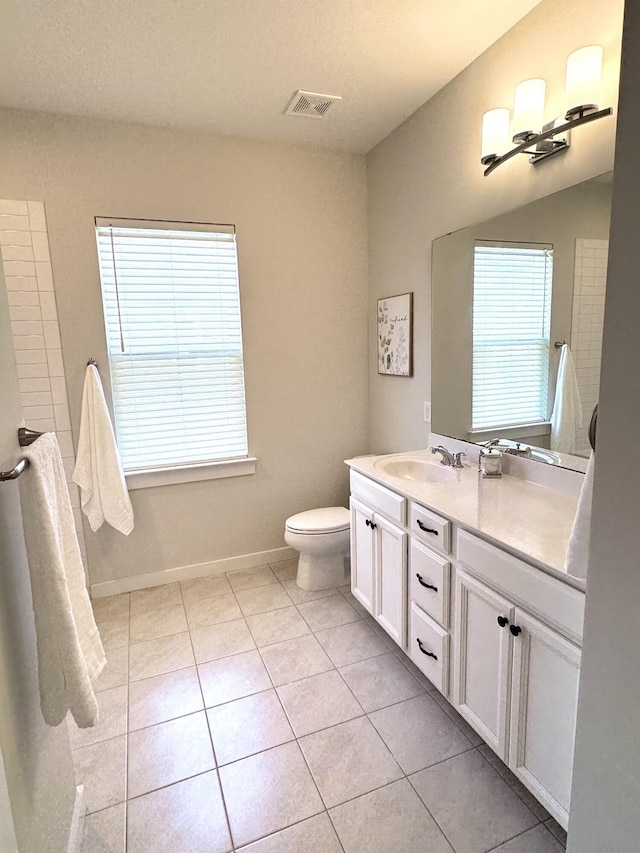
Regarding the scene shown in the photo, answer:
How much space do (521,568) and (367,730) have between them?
0.97 meters

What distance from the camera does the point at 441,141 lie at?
2309 millimetres

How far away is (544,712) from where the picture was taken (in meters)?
1.31

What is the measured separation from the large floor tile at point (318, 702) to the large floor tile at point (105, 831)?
638 millimetres

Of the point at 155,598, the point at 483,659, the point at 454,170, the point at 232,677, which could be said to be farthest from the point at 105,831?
the point at 454,170

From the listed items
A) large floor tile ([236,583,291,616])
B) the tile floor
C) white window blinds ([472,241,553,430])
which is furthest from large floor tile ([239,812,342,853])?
white window blinds ([472,241,553,430])

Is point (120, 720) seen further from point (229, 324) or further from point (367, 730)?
point (229, 324)

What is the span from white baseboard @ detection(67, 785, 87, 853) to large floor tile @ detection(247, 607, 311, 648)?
0.96 metres

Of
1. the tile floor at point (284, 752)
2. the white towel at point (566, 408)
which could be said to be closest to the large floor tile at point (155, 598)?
the tile floor at point (284, 752)

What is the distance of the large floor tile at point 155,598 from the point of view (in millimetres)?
2709

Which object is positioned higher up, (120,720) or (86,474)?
(86,474)

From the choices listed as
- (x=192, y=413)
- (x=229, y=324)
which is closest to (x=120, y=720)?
(x=192, y=413)

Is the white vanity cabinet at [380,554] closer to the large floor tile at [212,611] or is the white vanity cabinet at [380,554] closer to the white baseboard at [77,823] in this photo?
the large floor tile at [212,611]

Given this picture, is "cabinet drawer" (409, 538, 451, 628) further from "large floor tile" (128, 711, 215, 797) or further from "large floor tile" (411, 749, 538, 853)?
"large floor tile" (128, 711, 215, 797)

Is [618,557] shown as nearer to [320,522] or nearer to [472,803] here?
[472,803]
